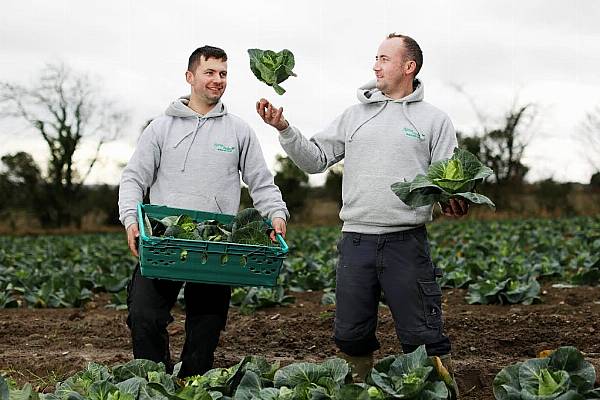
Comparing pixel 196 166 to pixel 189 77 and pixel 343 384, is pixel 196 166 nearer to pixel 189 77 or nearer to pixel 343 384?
pixel 189 77

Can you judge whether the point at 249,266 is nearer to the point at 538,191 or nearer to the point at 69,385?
the point at 69,385

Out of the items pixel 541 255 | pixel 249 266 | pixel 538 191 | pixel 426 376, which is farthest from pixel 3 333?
pixel 538 191

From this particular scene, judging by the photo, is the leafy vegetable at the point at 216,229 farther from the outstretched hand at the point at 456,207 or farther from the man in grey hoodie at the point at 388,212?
the outstretched hand at the point at 456,207

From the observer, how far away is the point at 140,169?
15.6ft

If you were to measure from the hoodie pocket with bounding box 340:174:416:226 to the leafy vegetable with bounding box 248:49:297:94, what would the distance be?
720 millimetres

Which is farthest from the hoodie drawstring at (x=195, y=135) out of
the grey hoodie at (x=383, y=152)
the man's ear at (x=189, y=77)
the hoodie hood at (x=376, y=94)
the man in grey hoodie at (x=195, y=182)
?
the hoodie hood at (x=376, y=94)

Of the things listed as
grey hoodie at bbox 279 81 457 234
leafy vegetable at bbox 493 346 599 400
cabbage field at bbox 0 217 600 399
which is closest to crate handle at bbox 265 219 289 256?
grey hoodie at bbox 279 81 457 234

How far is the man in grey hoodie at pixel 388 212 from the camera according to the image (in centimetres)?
436

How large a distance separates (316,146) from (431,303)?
115cm

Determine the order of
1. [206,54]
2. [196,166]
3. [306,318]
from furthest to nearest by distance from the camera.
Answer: [306,318], [196,166], [206,54]

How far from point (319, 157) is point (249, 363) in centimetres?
146

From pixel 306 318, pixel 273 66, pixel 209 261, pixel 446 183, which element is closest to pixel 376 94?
pixel 273 66

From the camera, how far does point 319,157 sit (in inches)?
185

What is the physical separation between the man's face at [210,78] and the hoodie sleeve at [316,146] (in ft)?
1.67
